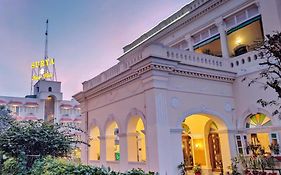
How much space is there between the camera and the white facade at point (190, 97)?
9.62 m

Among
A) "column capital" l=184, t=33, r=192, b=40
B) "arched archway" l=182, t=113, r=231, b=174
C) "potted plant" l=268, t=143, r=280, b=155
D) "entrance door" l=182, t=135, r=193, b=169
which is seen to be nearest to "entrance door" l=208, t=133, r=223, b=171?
"arched archway" l=182, t=113, r=231, b=174

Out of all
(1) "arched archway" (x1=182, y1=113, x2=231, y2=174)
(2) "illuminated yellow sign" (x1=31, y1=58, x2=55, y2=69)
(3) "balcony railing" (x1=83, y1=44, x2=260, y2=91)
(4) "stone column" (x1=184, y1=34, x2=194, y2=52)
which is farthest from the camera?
(2) "illuminated yellow sign" (x1=31, y1=58, x2=55, y2=69)

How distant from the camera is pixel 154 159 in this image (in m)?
9.18

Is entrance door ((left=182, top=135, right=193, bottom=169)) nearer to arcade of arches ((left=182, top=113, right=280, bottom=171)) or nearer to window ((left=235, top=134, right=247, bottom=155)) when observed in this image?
arcade of arches ((left=182, top=113, right=280, bottom=171))

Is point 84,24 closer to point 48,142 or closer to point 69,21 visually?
point 69,21

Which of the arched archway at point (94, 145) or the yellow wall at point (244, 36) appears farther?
the arched archway at point (94, 145)

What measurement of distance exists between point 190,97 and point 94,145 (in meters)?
6.73

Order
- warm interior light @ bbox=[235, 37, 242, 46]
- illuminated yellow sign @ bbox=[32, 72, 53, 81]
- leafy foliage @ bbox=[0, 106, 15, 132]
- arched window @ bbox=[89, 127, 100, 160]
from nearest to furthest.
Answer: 1. leafy foliage @ bbox=[0, 106, 15, 132]
2. arched window @ bbox=[89, 127, 100, 160]
3. warm interior light @ bbox=[235, 37, 242, 46]
4. illuminated yellow sign @ bbox=[32, 72, 53, 81]

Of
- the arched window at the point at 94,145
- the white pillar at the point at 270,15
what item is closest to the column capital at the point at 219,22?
the white pillar at the point at 270,15

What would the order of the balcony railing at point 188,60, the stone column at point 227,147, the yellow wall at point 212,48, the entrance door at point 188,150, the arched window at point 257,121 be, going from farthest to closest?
1. the yellow wall at point 212,48
2. the entrance door at point 188,150
3. the stone column at point 227,147
4. the arched window at point 257,121
5. the balcony railing at point 188,60

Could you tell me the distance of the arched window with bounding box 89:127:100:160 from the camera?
47.1 feet

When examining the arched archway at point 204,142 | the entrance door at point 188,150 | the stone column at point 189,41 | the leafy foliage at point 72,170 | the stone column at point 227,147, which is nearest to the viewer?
the leafy foliage at point 72,170

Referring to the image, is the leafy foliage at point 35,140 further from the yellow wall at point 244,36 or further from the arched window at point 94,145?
the yellow wall at point 244,36

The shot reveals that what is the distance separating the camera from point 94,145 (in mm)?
14578
